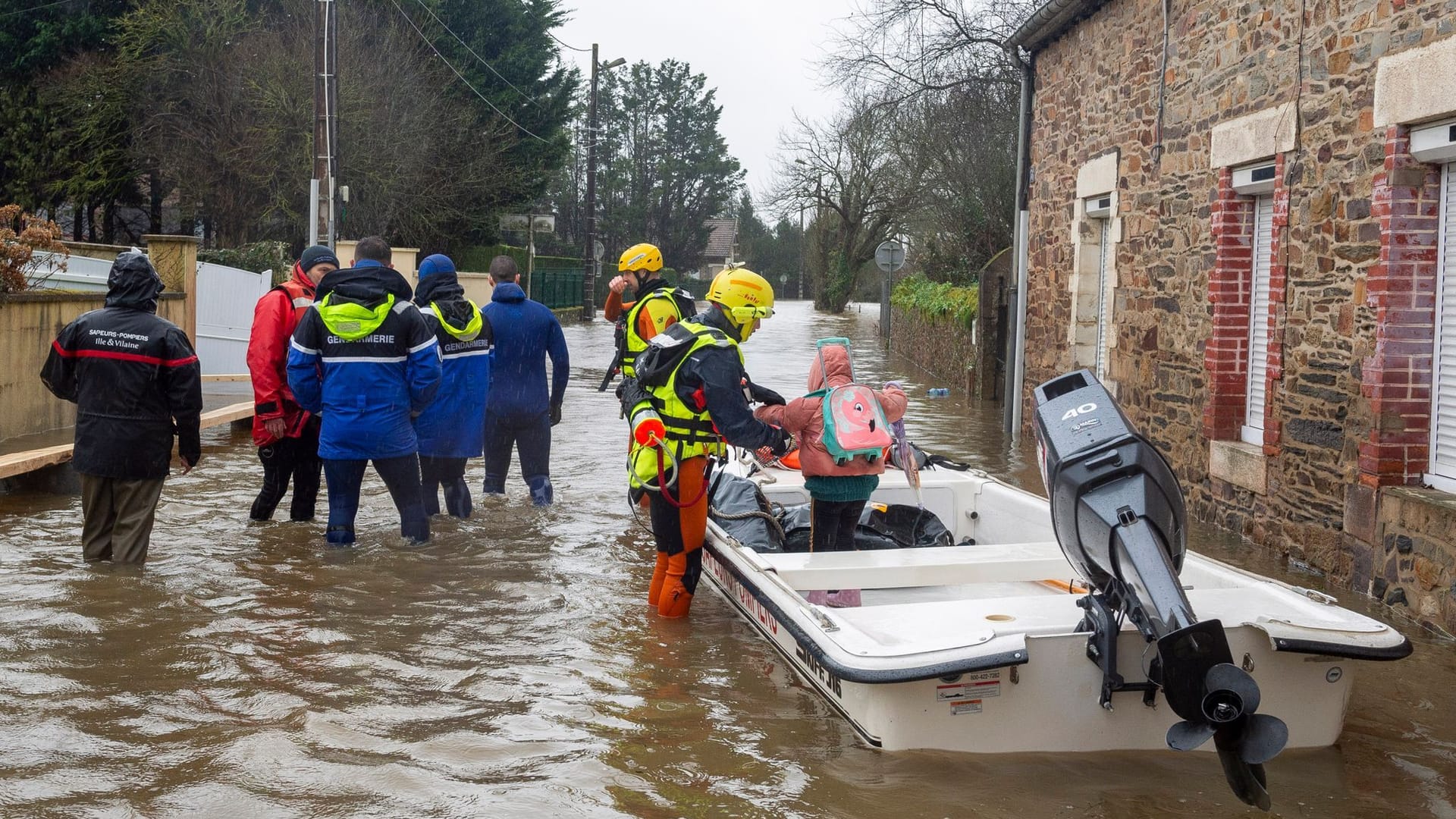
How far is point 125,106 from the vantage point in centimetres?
3056

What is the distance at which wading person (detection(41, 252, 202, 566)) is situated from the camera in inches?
287

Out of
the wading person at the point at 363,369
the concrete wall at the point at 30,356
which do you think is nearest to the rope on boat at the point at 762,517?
the wading person at the point at 363,369

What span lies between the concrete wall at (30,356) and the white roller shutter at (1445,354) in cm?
1053

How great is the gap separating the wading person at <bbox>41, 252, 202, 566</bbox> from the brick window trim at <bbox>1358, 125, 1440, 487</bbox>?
6339mm

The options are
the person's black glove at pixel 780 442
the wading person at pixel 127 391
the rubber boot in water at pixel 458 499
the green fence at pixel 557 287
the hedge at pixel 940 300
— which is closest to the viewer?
the person's black glove at pixel 780 442

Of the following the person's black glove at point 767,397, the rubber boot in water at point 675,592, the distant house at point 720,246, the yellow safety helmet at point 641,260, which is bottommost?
the rubber boot in water at point 675,592

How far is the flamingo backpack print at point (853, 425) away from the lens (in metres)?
6.59

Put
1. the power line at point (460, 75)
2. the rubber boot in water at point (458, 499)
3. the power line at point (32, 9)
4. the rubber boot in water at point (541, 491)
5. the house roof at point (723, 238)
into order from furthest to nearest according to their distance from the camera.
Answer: the house roof at point (723, 238), the power line at point (460, 75), the power line at point (32, 9), the rubber boot in water at point (541, 491), the rubber boot in water at point (458, 499)

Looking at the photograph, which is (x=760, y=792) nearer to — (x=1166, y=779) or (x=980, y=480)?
(x=1166, y=779)

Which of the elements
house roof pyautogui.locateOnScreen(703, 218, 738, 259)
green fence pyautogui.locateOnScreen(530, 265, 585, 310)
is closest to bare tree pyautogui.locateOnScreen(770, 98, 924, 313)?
green fence pyautogui.locateOnScreen(530, 265, 585, 310)

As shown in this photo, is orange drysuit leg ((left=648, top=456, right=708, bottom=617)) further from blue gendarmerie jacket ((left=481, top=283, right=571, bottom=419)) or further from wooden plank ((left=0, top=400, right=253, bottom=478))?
wooden plank ((left=0, top=400, right=253, bottom=478))

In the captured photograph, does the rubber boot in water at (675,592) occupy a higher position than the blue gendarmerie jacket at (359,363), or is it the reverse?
the blue gendarmerie jacket at (359,363)

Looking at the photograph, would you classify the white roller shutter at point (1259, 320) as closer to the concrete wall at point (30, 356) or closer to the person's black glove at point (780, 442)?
the person's black glove at point (780, 442)

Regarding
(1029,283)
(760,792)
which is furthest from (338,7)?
(760,792)
